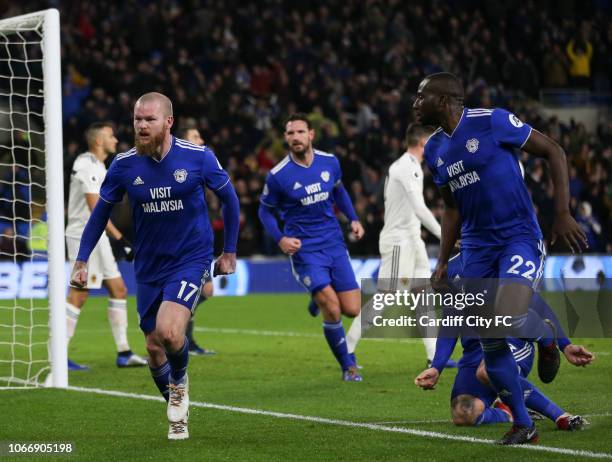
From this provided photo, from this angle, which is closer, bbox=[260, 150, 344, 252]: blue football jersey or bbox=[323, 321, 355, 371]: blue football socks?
bbox=[323, 321, 355, 371]: blue football socks

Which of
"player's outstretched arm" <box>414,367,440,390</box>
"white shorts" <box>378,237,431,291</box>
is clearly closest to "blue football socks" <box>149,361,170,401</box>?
"player's outstretched arm" <box>414,367,440,390</box>

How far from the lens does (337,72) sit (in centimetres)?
2727

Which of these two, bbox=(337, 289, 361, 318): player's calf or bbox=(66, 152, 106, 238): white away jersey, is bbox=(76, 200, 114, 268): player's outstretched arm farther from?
bbox=(66, 152, 106, 238): white away jersey

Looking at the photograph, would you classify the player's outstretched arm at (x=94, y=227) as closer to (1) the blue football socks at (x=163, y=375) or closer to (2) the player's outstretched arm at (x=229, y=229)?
(2) the player's outstretched arm at (x=229, y=229)

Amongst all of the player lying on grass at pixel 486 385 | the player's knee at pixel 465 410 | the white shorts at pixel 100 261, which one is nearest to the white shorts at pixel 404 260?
the white shorts at pixel 100 261

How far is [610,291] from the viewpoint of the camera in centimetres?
1673

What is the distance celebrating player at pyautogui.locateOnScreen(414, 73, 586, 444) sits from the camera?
6.70m

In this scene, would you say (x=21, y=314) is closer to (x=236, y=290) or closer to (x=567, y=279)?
(x=236, y=290)

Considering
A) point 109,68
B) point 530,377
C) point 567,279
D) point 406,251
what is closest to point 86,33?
point 109,68

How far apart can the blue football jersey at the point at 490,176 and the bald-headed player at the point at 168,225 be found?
4.82ft

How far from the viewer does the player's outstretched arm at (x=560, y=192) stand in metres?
6.26

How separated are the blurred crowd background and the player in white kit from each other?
26.6 feet

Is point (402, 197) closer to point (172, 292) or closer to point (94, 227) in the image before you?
point (94, 227)

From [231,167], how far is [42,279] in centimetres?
519
